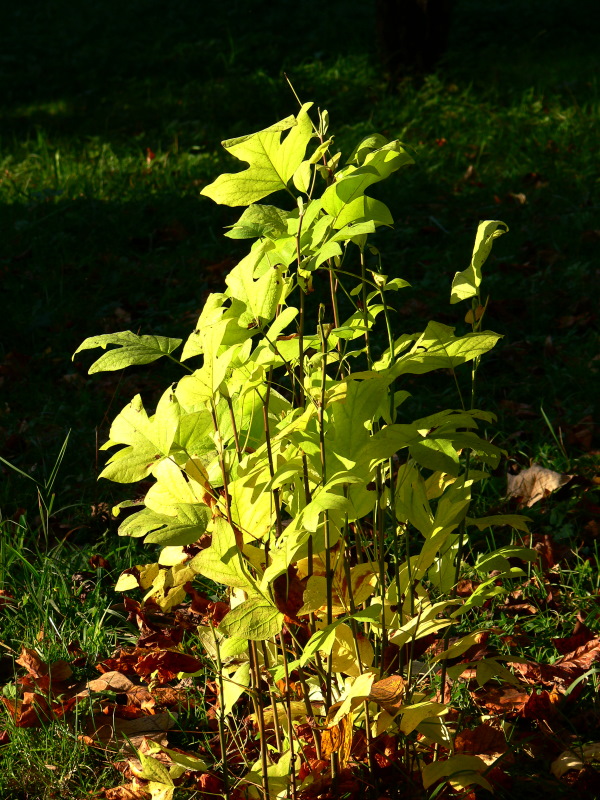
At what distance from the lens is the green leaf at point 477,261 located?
1.26 metres

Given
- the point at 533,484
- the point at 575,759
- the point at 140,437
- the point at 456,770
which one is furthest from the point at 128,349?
the point at 533,484

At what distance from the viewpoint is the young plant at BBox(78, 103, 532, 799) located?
1.14 meters

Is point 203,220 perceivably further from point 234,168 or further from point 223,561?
point 223,561

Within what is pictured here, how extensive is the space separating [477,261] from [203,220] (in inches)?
153

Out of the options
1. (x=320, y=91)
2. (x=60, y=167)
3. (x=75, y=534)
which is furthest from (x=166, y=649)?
(x=320, y=91)

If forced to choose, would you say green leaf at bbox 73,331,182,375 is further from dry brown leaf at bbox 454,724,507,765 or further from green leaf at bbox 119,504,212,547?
dry brown leaf at bbox 454,724,507,765

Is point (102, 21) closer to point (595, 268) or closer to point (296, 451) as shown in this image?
point (595, 268)

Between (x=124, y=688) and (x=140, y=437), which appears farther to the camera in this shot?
(x=124, y=688)

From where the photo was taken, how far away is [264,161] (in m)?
1.15

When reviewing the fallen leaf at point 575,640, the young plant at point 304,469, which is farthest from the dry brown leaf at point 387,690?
the fallen leaf at point 575,640

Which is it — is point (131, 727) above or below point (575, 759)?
below

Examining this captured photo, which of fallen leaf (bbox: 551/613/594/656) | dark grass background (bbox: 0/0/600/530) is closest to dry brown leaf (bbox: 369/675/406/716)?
fallen leaf (bbox: 551/613/594/656)

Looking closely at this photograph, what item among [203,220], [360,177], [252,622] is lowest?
[203,220]

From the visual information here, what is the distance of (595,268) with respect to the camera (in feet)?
13.1
